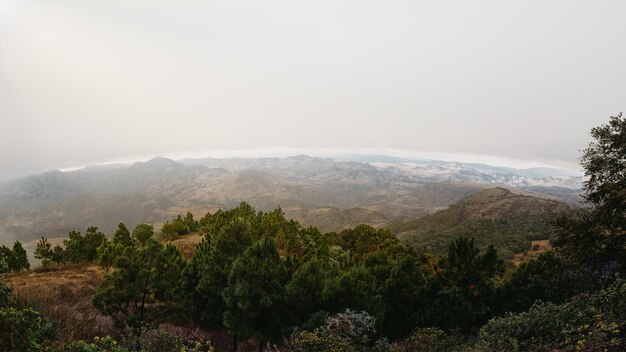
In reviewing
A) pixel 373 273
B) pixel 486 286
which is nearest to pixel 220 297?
pixel 373 273

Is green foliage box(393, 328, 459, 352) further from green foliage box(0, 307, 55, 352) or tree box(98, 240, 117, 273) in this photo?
tree box(98, 240, 117, 273)

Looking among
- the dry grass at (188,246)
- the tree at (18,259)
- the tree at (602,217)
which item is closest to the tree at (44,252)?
the tree at (18,259)

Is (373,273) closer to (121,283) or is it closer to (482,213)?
(121,283)

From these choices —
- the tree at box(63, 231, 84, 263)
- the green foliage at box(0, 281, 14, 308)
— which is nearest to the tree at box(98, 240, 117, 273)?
the tree at box(63, 231, 84, 263)

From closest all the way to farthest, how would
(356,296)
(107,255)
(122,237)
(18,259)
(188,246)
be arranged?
(356,296)
(107,255)
(188,246)
(18,259)
(122,237)

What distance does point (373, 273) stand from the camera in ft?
107

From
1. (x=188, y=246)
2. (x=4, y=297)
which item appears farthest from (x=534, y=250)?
(x=4, y=297)

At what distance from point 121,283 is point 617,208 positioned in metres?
36.6

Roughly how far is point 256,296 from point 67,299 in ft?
76.2

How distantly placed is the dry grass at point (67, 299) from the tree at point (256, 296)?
999 centimetres

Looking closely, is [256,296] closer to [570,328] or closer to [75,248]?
[570,328]

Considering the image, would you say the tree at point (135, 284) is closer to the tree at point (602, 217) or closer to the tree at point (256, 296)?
the tree at point (256, 296)

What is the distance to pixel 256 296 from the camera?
26.3 metres

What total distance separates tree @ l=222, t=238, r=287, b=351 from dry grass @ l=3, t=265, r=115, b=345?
9992mm
